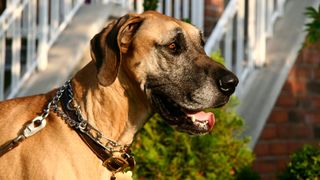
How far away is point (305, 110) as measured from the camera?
8.35 m

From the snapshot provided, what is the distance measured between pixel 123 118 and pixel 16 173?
2.32 ft

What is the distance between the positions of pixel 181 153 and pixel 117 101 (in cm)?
167

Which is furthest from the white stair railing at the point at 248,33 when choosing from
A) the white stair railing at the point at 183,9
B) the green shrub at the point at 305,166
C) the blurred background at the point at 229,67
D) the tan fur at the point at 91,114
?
the tan fur at the point at 91,114

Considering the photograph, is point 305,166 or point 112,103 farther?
point 305,166

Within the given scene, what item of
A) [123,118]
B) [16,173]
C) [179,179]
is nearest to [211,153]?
[179,179]

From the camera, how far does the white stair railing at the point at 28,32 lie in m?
6.54

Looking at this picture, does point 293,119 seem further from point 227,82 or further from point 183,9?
point 227,82

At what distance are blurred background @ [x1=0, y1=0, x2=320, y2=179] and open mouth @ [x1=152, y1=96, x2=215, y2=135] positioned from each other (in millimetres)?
1378

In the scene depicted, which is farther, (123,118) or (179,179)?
(179,179)

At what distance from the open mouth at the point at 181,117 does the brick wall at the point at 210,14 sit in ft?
14.8

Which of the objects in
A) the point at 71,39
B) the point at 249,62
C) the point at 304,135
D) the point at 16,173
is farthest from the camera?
the point at 304,135

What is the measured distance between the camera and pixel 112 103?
4.20m

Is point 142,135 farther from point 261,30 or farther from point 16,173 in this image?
point 261,30

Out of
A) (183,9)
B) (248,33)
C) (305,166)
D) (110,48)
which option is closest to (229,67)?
(248,33)
